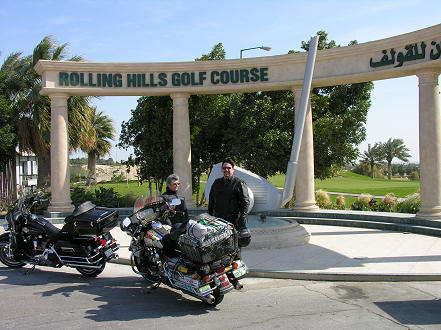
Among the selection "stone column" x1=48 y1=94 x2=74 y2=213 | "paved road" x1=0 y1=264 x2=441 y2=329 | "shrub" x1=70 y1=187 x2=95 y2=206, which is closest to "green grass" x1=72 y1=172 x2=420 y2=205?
"shrub" x1=70 y1=187 x2=95 y2=206

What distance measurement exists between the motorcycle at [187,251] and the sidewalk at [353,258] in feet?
5.66

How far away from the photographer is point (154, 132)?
19.3 meters

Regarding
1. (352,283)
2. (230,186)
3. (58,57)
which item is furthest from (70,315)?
(58,57)

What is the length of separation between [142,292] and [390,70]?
31.9 feet

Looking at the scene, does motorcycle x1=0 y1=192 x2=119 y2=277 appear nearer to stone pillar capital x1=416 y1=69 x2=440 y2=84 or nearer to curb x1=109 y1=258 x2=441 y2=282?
curb x1=109 y1=258 x2=441 y2=282

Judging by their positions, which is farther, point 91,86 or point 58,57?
point 58,57

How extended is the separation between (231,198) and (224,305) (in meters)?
1.55

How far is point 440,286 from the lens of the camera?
21.8ft

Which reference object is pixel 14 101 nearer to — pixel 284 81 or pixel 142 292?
pixel 284 81

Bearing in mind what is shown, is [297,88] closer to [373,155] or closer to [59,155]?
[59,155]

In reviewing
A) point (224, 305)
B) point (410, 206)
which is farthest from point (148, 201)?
point (410, 206)

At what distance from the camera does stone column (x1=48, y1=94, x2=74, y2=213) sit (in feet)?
49.9

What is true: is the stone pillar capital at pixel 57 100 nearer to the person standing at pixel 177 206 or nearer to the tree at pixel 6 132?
the tree at pixel 6 132

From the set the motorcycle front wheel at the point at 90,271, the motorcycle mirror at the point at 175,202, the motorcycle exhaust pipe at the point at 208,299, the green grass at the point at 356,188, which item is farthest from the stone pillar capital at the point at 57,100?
the green grass at the point at 356,188
